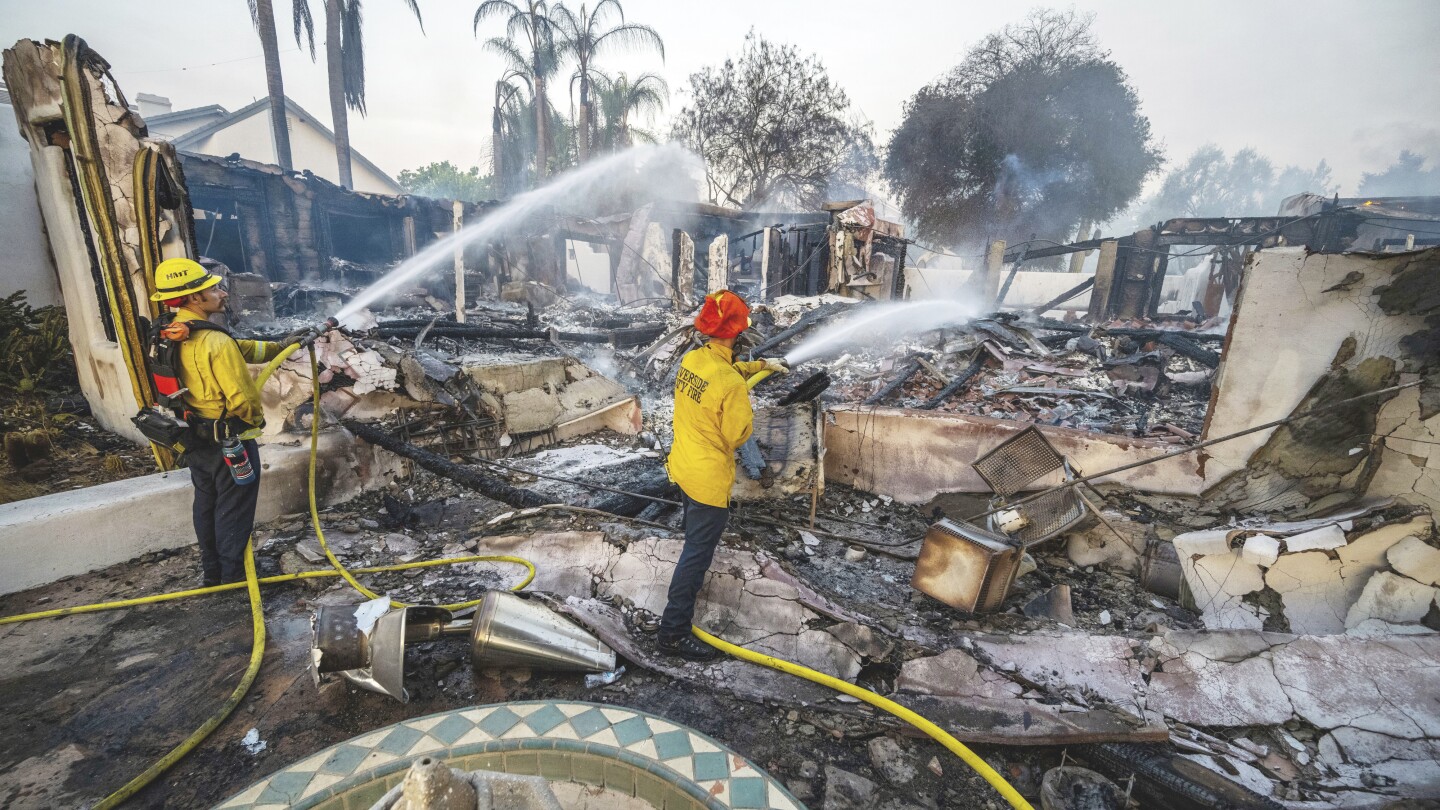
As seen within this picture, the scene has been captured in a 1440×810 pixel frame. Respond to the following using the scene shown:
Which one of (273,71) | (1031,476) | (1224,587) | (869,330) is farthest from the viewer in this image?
(273,71)

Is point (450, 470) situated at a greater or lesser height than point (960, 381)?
lesser

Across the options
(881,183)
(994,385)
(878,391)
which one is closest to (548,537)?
(878,391)

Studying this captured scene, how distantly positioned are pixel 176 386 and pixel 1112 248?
21.0m

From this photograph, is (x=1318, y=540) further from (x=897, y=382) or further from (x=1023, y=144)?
(x=1023, y=144)

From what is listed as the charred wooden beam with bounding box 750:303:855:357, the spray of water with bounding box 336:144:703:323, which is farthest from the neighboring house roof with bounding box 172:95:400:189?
the charred wooden beam with bounding box 750:303:855:357

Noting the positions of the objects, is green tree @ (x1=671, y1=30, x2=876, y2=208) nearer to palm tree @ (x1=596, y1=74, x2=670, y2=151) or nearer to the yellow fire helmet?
palm tree @ (x1=596, y1=74, x2=670, y2=151)

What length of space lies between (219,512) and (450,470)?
6.10 feet

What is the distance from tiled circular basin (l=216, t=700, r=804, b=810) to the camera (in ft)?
5.07

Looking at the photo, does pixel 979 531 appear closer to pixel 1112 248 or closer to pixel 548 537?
pixel 548 537

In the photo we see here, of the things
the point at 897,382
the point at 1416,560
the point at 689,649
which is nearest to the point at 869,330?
the point at 897,382

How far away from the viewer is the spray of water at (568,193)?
700 inches

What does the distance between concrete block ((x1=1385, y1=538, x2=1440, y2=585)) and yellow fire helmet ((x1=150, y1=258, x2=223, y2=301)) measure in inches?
278

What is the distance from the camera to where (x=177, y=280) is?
10.7 ft

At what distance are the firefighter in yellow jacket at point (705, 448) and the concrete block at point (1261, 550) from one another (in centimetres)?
347
